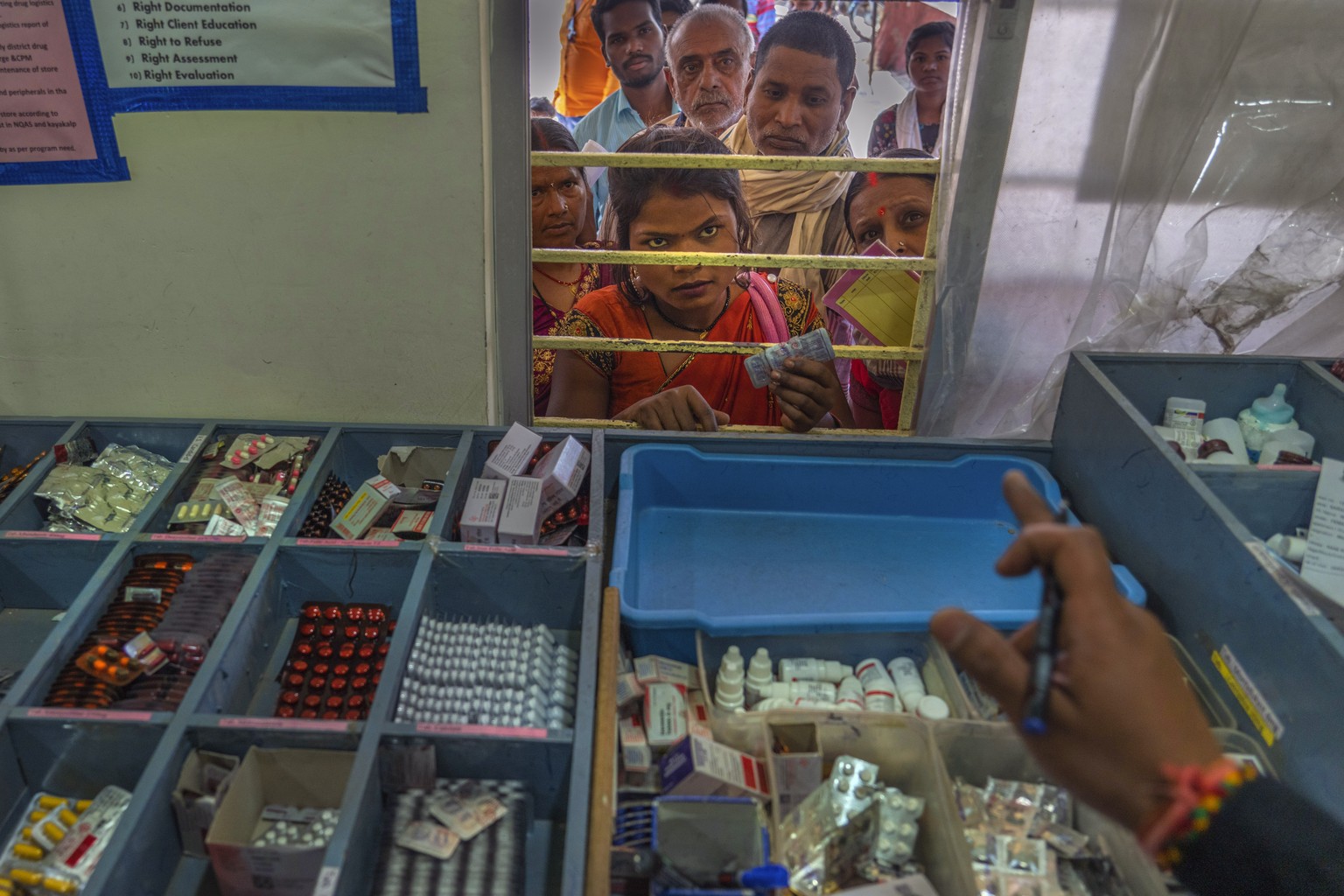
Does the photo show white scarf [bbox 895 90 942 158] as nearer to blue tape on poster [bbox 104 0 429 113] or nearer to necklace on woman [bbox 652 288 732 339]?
necklace on woman [bbox 652 288 732 339]

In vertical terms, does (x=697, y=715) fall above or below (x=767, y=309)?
below

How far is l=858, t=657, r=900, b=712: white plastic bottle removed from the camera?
178cm

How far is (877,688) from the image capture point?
182 cm

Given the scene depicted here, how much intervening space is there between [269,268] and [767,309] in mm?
1587

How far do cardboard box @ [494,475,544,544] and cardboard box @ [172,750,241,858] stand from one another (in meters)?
0.69

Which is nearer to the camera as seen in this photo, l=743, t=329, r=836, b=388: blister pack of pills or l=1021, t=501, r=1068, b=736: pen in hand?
l=1021, t=501, r=1068, b=736: pen in hand

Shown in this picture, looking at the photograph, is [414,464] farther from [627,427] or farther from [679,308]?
[679,308]

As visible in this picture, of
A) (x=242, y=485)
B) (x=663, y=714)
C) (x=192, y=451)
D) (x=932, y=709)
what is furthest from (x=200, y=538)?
(x=932, y=709)

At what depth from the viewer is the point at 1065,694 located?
84cm

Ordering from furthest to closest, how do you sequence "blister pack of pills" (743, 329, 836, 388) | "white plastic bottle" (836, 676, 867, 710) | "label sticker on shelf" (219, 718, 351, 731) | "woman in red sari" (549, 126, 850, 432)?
"woman in red sari" (549, 126, 850, 432), "blister pack of pills" (743, 329, 836, 388), "white plastic bottle" (836, 676, 867, 710), "label sticker on shelf" (219, 718, 351, 731)

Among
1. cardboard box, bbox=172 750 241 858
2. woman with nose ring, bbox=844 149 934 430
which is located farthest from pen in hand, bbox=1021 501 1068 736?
woman with nose ring, bbox=844 149 934 430

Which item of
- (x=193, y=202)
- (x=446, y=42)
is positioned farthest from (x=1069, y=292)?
(x=193, y=202)

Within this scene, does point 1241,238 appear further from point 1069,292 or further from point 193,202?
point 193,202

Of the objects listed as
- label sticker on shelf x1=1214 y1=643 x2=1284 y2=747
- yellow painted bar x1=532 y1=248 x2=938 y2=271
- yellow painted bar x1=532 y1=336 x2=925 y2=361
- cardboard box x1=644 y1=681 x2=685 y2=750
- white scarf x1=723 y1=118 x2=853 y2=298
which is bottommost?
cardboard box x1=644 y1=681 x2=685 y2=750
